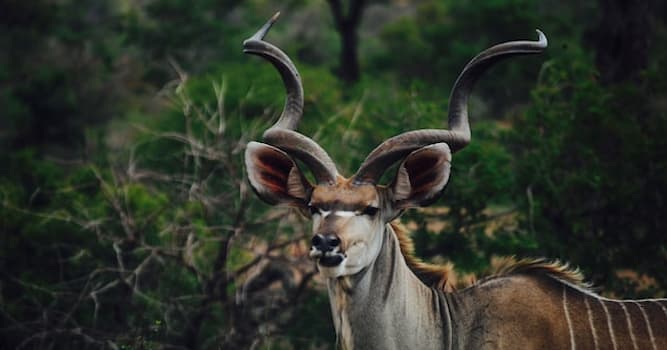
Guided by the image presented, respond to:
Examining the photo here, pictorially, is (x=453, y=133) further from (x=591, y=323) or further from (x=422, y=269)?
(x=591, y=323)

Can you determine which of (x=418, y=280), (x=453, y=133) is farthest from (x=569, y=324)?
(x=453, y=133)

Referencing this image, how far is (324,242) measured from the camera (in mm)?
3559

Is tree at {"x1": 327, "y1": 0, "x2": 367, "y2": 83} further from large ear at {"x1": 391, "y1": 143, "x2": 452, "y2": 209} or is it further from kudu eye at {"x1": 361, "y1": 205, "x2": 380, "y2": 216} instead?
kudu eye at {"x1": 361, "y1": 205, "x2": 380, "y2": 216}

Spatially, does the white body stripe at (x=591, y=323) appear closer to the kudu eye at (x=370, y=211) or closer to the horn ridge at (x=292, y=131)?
the kudu eye at (x=370, y=211)

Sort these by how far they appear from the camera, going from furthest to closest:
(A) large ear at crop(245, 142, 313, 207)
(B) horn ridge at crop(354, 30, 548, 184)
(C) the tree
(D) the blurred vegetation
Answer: (C) the tree
(D) the blurred vegetation
(A) large ear at crop(245, 142, 313, 207)
(B) horn ridge at crop(354, 30, 548, 184)

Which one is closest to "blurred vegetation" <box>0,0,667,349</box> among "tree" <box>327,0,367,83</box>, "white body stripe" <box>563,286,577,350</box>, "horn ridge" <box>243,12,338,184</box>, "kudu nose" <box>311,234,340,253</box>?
"horn ridge" <box>243,12,338,184</box>

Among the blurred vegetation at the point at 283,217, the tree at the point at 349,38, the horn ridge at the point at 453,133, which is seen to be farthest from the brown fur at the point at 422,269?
the tree at the point at 349,38

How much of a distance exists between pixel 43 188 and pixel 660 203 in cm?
429

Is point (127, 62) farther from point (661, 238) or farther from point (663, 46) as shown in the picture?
point (661, 238)

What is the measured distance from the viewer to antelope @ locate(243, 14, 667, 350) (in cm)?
384

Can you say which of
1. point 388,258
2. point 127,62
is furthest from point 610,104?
point 127,62

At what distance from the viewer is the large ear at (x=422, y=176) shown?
3.86 metres

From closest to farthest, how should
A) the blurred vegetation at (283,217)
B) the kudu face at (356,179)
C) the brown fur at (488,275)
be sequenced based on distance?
the kudu face at (356,179) → the brown fur at (488,275) → the blurred vegetation at (283,217)

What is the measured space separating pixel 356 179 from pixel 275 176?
0.37 metres
